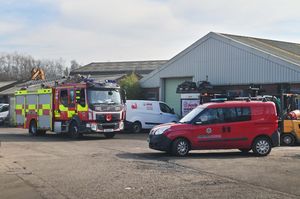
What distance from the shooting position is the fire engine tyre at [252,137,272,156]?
16.0 m

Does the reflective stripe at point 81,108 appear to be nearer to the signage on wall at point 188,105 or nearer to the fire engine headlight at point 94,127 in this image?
the fire engine headlight at point 94,127

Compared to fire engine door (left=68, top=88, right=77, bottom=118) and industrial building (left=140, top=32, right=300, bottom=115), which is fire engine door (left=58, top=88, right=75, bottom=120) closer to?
fire engine door (left=68, top=88, right=77, bottom=118)

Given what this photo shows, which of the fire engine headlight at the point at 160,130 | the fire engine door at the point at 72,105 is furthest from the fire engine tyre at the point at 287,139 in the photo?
the fire engine door at the point at 72,105

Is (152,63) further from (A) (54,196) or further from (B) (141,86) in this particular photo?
(A) (54,196)

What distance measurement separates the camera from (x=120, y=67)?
82.9 meters

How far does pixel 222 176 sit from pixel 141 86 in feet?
93.8

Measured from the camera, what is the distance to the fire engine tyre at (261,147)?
16031mm

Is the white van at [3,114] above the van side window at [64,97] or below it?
below

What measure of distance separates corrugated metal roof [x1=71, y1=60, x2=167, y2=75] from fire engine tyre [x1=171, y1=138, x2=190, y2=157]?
199 feet

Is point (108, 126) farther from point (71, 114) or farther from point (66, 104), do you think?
point (66, 104)

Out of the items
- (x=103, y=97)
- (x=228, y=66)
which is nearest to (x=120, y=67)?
(x=228, y=66)

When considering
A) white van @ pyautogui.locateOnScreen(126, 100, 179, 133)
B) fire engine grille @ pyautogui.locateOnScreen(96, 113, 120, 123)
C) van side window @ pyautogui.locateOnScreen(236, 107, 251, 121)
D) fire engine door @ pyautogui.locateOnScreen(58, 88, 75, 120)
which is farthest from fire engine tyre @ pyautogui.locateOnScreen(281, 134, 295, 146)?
white van @ pyautogui.locateOnScreen(126, 100, 179, 133)

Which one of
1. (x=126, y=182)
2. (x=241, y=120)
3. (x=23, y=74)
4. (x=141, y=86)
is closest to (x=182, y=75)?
(x=141, y=86)

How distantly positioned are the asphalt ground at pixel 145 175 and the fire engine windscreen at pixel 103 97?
255 inches
